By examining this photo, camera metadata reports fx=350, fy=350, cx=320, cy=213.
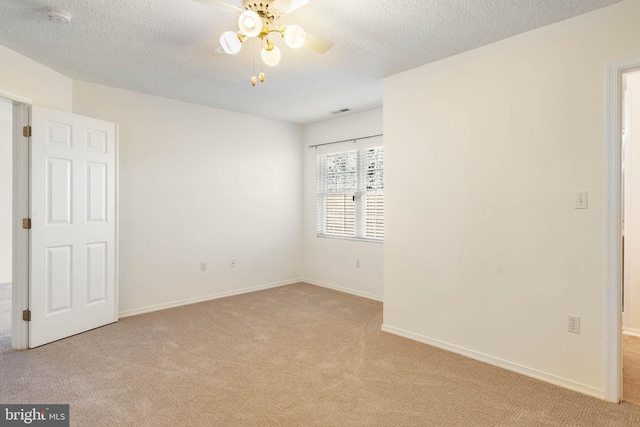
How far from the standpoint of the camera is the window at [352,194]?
479cm

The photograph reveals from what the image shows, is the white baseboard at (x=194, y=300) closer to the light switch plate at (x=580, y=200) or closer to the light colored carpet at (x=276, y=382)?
the light colored carpet at (x=276, y=382)

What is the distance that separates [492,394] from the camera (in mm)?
2324

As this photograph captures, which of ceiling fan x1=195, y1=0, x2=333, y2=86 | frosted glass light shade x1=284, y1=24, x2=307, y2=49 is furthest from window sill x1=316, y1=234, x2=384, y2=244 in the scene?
frosted glass light shade x1=284, y1=24, x2=307, y2=49

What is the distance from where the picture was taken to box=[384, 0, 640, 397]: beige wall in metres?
2.33

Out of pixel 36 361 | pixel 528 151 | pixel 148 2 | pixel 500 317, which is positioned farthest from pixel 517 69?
pixel 36 361

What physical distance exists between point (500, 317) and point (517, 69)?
1907mm

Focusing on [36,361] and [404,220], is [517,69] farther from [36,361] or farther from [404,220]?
[36,361]

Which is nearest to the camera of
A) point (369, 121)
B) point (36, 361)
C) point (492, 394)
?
point (492, 394)

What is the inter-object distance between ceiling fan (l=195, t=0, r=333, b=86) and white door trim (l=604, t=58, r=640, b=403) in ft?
6.04

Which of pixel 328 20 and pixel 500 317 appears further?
pixel 500 317

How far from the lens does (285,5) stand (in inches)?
80.7

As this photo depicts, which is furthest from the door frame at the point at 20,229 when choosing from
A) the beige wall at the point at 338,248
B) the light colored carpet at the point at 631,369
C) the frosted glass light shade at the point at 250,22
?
the light colored carpet at the point at 631,369

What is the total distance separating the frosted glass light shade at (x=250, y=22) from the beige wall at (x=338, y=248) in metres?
3.00

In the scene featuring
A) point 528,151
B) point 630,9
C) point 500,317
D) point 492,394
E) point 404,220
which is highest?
point 630,9
